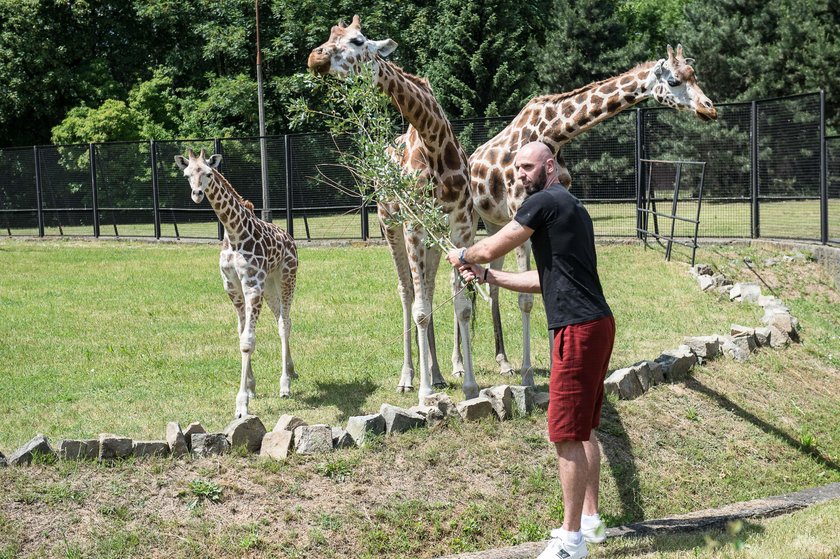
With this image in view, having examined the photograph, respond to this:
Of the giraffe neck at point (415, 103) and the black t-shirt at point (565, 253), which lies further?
the giraffe neck at point (415, 103)

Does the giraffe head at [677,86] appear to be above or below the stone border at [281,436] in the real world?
above

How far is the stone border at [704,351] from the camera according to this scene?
8.95 metres

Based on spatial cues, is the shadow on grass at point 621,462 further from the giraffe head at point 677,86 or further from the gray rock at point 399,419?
the giraffe head at point 677,86

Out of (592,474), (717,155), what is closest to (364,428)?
(592,474)

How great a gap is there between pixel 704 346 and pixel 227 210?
508 cm

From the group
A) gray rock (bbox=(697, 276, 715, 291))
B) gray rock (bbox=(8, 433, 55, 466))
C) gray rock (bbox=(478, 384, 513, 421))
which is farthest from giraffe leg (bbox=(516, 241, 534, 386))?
gray rock (bbox=(697, 276, 715, 291))

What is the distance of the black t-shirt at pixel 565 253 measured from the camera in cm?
596

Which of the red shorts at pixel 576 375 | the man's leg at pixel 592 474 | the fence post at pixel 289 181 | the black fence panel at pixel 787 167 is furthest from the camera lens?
the fence post at pixel 289 181

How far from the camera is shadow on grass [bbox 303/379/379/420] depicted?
29.2 ft

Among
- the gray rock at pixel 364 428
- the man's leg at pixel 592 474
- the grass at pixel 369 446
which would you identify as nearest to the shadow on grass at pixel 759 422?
the grass at pixel 369 446

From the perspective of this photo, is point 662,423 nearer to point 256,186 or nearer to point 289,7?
point 256,186

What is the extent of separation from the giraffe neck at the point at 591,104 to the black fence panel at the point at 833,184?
30.8ft

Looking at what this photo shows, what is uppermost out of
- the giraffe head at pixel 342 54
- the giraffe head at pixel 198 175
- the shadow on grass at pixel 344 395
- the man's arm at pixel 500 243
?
the giraffe head at pixel 342 54

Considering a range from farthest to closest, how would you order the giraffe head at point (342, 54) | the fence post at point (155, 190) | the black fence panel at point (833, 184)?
the fence post at point (155, 190)
the black fence panel at point (833, 184)
the giraffe head at point (342, 54)
